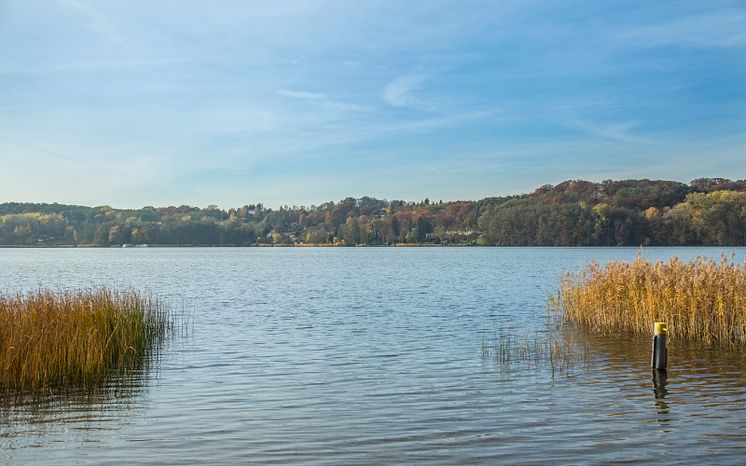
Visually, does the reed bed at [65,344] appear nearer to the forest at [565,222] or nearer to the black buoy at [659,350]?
the black buoy at [659,350]

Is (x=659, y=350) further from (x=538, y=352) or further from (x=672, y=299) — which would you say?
(x=672, y=299)

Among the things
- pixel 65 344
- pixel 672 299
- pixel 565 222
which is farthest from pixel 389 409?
pixel 565 222

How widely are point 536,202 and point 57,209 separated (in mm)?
132527

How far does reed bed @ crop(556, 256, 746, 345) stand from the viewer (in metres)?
19.2

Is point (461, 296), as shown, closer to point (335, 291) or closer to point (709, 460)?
point (335, 291)

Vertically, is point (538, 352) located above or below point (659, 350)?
below

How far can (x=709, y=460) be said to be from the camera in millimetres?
9352

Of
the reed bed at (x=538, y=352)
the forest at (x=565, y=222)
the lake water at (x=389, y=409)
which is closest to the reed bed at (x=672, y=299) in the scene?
the lake water at (x=389, y=409)

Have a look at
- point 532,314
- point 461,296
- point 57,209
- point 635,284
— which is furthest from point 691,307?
point 57,209

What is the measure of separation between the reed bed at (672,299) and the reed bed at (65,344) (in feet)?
47.3

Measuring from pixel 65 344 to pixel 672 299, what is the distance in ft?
52.0

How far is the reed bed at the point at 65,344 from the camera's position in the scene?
44.7 feet

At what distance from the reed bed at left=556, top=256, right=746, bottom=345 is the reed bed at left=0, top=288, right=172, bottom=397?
47.3ft

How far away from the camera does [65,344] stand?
14.6 metres
